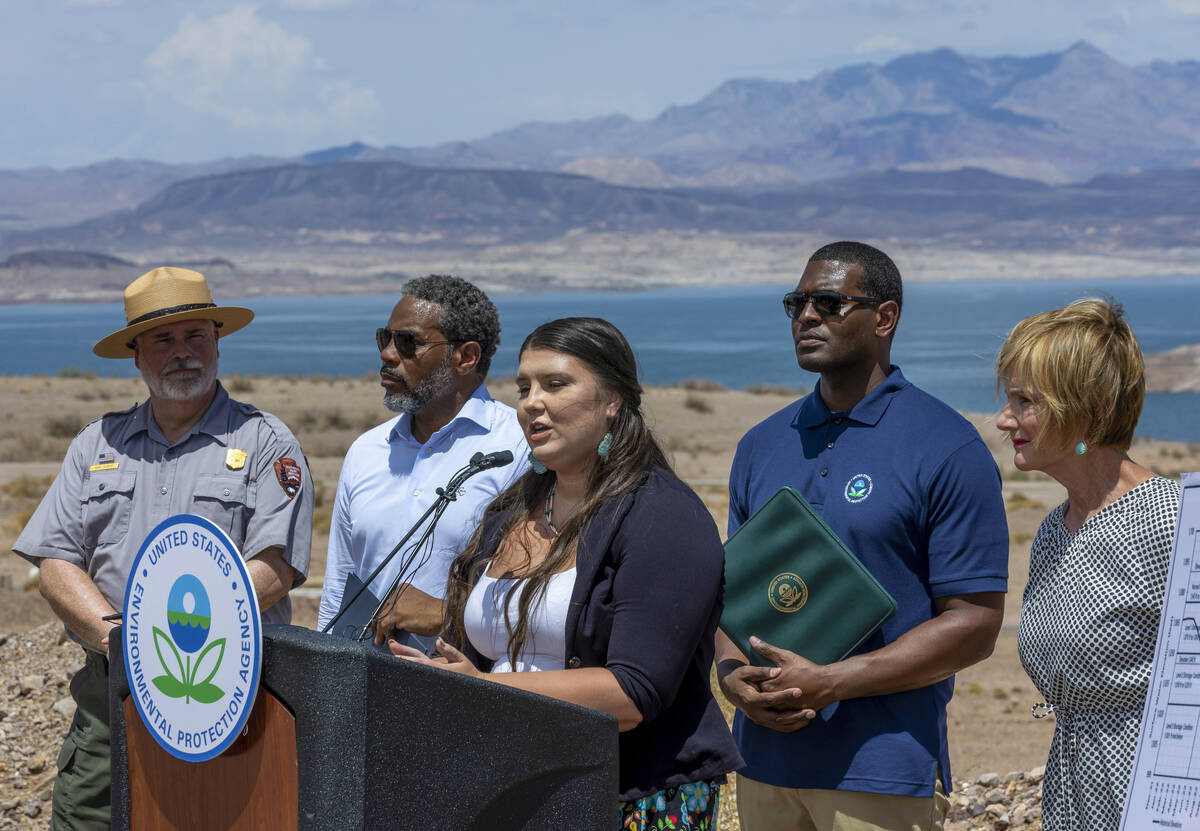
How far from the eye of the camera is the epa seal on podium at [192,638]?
201 cm

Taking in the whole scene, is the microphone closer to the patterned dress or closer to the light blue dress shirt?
the light blue dress shirt

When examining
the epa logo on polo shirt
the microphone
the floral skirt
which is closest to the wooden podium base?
the floral skirt

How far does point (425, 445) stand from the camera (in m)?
4.27

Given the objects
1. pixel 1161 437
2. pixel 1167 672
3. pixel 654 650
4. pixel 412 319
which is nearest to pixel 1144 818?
pixel 1167 672

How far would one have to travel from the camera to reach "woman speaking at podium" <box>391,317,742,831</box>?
2592mm

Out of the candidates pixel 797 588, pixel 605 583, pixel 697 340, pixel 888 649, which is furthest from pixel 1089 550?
pixel 697 340

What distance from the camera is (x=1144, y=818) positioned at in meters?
2.42

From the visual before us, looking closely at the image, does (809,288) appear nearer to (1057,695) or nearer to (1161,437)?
(1057,695)

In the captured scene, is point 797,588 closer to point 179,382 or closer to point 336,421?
point 179,382

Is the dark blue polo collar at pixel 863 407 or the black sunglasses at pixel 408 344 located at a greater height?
the black sunglasses at pixel 408 344

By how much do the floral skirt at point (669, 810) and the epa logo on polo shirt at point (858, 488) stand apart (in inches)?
35.0

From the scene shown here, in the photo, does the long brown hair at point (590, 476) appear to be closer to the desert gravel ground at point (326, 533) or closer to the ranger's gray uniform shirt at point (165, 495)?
the desert gravel ground at point (326, 533)

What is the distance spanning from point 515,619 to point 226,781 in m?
0.83

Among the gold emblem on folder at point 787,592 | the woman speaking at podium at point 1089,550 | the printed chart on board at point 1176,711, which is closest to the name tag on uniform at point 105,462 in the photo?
the gold emblem on folder at point 787,592
